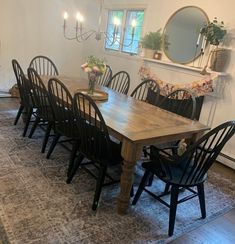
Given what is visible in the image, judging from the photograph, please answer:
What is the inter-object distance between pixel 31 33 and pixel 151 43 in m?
2.51

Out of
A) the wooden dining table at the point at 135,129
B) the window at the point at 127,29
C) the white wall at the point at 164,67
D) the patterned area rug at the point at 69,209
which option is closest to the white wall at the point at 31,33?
the white wall at the point at 164,67

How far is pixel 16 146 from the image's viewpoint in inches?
129

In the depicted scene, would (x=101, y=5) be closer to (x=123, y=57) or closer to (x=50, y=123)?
(x=123, y=57)

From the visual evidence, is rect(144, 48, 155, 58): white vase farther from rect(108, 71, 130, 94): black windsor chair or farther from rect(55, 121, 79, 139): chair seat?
rect(55, 121, 79, 139): chair seat

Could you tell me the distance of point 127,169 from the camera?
84.0 inches

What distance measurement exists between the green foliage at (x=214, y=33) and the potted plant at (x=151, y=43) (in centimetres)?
98

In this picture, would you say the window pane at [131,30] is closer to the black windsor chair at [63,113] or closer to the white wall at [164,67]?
the white wall at [164,67]

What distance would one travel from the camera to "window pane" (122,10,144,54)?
492 centimetres

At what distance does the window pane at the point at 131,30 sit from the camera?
16.1 feet

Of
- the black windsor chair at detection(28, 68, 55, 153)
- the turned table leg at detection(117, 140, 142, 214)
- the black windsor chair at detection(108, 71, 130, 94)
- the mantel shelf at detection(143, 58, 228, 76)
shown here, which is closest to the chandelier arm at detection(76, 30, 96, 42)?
the black windsor chair at detection(108, 71, 130, 94)

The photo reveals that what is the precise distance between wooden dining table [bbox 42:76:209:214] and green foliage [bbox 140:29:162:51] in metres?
1.71

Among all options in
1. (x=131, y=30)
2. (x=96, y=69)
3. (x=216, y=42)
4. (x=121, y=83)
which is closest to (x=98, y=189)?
(x=96, y=69)

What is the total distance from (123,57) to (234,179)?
120 inches

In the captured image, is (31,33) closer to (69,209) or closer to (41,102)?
(41,102)
